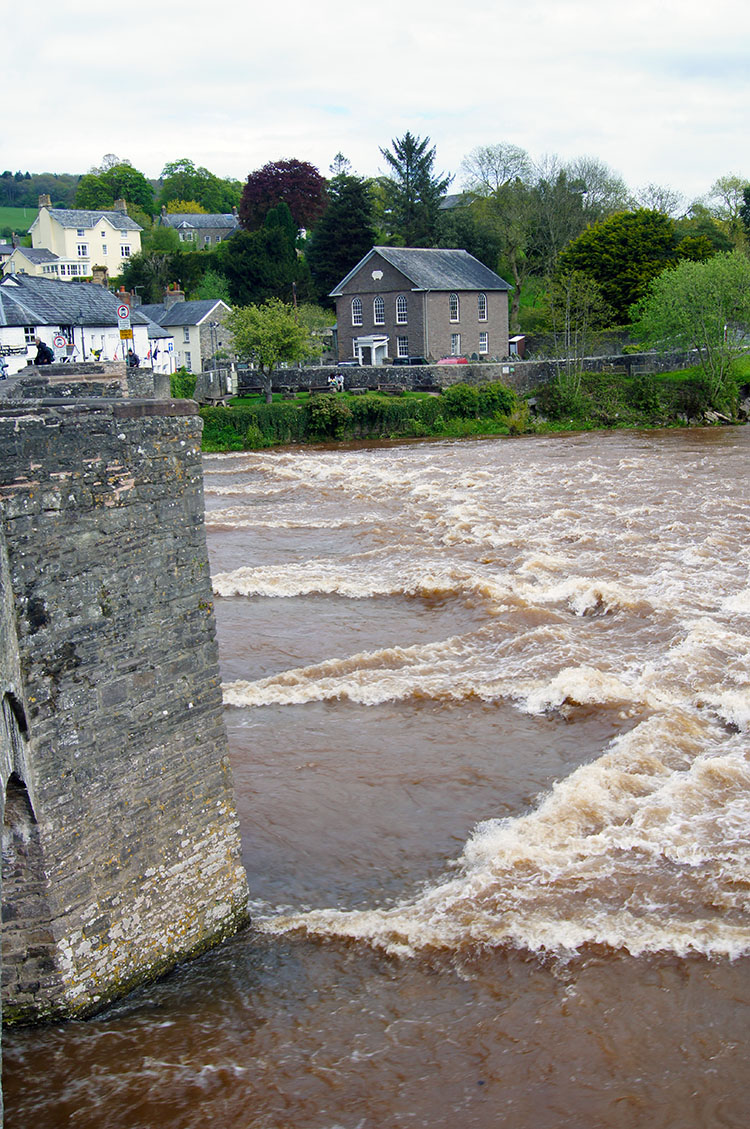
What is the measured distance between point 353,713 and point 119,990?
6.23 metres

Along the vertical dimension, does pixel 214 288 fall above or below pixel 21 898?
above

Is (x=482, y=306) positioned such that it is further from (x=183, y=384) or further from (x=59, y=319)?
(x=59, y=319)

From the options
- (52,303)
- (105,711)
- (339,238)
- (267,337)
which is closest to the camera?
(105,711)

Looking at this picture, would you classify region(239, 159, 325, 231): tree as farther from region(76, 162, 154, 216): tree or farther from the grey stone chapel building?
region(76, 162, 154, 216): tree

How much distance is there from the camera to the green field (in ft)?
395

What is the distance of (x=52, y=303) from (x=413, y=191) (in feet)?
129

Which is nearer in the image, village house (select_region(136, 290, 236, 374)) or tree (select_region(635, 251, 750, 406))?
tree (select_region(635, 251, 750, 406))

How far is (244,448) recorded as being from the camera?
43.7 m

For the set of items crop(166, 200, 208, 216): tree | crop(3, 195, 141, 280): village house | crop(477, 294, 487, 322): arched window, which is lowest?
crop(477, 294, 487, 322): arched window

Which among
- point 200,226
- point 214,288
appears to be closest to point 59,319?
point 214,288

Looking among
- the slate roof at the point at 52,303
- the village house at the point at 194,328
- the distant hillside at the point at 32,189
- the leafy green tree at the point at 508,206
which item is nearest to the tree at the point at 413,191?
the leafy green tree at the point at 508,206

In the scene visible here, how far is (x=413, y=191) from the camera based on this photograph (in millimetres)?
70188

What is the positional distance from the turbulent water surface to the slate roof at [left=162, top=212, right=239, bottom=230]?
9389 centimetres

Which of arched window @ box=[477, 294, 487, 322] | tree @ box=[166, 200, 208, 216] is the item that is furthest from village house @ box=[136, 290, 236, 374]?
tree @ box=[166, 200, 208, 216]
